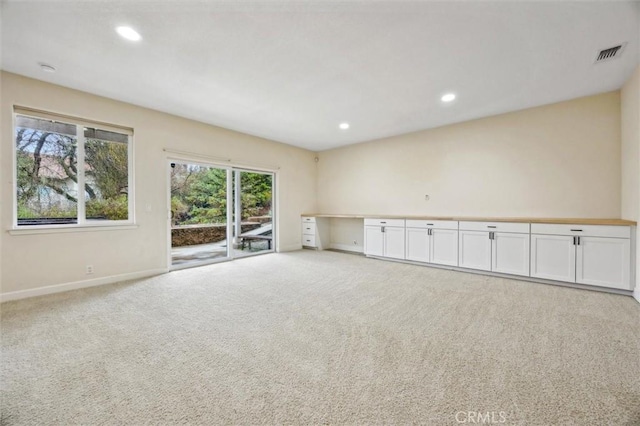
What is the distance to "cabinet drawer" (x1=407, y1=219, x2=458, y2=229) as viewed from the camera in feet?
14.7

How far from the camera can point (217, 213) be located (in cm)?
525

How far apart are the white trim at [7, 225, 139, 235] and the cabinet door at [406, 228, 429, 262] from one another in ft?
15.5

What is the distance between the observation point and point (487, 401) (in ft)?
4.78

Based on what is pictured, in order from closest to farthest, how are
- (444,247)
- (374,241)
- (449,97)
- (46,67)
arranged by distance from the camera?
1. (46,67)
2. (449,97)
3. (444,247)
4. (374,241)

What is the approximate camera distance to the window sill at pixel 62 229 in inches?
124

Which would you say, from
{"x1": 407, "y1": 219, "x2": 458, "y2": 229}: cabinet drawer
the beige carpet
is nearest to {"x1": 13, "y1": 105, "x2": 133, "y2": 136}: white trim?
the beige carpet

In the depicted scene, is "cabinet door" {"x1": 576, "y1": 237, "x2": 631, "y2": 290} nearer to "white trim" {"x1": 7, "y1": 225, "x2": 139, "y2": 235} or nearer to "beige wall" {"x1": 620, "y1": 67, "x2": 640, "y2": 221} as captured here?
"beige wall" {"x1": 620, "y1": 67, "x2": 640, "y2": 221}

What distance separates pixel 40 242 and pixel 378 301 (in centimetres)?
429

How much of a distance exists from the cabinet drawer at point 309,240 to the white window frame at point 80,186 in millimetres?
3803

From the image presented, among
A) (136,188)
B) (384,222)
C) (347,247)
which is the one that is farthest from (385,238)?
(136,188)

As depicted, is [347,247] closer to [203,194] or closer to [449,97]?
[203,194]

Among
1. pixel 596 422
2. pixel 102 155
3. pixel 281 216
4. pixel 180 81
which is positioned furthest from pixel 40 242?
pixel 596 422

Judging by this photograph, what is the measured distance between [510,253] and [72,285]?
6272 millimetres

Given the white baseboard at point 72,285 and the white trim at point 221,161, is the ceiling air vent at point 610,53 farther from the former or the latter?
the white baseboard at point 72,285
